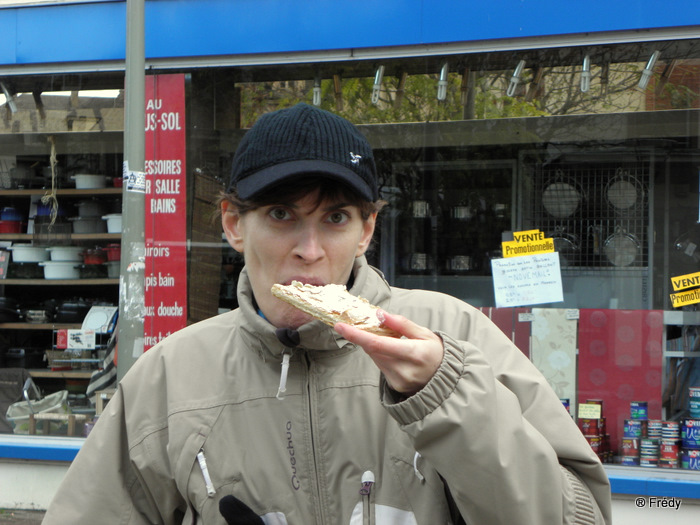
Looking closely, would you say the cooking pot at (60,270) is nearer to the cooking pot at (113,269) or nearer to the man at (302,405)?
the cooking pot at (113,269)

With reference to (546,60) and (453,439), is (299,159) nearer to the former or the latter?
(453,439)

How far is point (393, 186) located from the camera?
247 inches

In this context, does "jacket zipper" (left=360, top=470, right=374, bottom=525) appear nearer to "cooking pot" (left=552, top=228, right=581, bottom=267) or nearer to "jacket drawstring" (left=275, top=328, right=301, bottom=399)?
"jacket drawstring" (left=275, top=328, right=301, bottom=399)

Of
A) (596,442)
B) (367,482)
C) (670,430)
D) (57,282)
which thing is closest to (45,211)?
(57,282)

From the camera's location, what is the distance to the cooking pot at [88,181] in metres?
6.82

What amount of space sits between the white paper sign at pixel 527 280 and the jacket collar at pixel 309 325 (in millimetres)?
4229

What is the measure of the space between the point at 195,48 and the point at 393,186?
6.38 ft

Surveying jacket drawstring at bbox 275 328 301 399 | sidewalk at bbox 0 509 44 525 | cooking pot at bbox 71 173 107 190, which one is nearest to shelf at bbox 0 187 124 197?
cooking pot at bbox 71 173 107 190

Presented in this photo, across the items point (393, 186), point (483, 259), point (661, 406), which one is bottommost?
point (661, 406)

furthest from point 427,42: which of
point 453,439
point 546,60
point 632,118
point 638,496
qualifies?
point 453,439

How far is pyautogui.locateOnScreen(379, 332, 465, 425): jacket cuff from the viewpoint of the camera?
135cm

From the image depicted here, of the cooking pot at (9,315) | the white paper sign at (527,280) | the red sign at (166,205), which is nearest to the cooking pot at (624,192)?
the white paper sign at (527,280)

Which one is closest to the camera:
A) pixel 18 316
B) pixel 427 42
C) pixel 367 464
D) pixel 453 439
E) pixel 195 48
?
pixel 453 439

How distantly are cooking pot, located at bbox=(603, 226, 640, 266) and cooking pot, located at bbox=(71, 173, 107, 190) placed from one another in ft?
14.2
